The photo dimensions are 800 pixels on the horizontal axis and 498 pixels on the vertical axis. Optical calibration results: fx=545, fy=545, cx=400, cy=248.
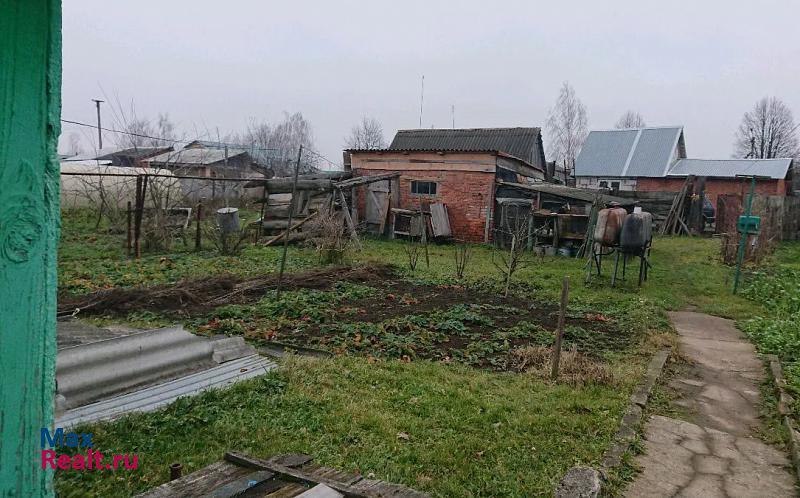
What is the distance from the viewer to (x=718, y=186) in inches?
1256

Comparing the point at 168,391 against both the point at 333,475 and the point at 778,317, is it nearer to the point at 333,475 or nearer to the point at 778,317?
the point at 333,475

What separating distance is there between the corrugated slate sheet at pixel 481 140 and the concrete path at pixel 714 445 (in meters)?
22.3

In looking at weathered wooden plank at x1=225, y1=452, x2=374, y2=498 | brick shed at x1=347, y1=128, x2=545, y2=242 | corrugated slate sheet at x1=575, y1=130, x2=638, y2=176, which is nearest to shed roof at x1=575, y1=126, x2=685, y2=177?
corrugated slate sheet at x1=575, y1=130, x2=638, y2=176

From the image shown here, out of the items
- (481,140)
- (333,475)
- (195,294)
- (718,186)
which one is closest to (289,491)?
(333,475)

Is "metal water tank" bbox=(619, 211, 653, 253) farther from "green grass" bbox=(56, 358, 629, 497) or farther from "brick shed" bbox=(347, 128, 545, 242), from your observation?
"brick shed" bbox=(347, 128, 545, 242)

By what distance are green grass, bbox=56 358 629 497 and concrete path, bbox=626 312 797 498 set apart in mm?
415

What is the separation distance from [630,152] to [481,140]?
1184cm

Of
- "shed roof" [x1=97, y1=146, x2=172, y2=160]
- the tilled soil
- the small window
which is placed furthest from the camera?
"shed roof" [x1=97, y1=146, x2=172, y2=160]

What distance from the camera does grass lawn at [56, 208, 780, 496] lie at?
360 cm

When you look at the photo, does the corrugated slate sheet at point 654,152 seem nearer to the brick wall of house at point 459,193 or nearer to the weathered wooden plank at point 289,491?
the brick wall of house at point 459,193

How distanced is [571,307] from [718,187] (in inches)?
1089

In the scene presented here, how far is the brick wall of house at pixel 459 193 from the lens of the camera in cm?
1947

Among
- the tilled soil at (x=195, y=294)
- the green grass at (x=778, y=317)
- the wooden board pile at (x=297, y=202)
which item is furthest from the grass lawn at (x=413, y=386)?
the wooden board pile at (x=297, y=202)

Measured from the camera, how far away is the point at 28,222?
2.71 ft
